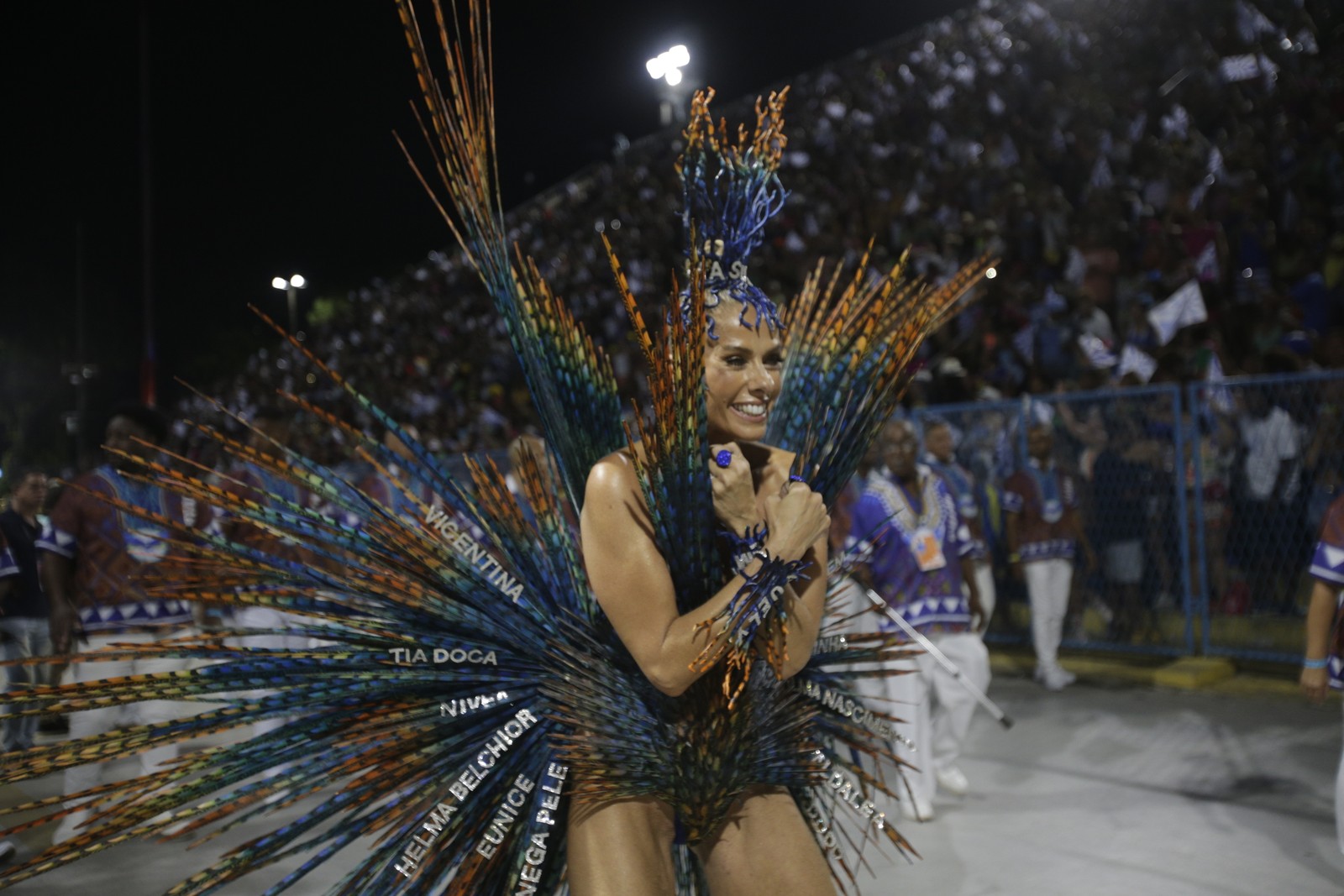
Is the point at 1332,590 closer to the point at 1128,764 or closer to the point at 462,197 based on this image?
the point at 1128,764

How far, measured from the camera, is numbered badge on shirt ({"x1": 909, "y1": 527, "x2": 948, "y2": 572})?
5.23 m

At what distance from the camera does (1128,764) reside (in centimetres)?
577

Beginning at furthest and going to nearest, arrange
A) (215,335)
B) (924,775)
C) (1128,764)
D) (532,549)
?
(215,335) < (1128,764) < (924,775) < (532,549)

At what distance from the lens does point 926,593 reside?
5281mm

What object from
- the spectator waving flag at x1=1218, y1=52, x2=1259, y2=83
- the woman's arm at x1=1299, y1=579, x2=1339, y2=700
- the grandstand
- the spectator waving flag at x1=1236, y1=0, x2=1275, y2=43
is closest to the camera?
the woman's arm at x1=1299, y1=579, x2=1339, y2=700

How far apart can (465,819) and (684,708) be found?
459 mm

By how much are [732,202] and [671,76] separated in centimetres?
2150

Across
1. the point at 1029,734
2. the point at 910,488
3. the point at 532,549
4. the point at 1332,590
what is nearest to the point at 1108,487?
the point at 1029,734

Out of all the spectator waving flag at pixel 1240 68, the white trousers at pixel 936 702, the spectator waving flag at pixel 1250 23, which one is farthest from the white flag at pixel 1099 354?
the white trousers at pixel 936 702

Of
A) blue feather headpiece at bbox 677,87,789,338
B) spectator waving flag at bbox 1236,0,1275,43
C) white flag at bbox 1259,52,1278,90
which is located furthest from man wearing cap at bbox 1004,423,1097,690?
blue feather headpiece at bbox 677,87,789,338

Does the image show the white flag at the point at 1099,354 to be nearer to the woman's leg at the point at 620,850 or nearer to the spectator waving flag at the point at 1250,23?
the spectator waving flag at the point at 1250,23

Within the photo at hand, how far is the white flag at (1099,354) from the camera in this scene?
28.2 feet

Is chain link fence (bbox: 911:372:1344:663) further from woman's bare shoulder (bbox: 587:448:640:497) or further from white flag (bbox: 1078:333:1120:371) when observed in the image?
woman's bare shoulder (bbox: 587:448:640:497)

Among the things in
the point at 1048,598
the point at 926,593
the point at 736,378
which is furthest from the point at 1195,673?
the point at 736,378
